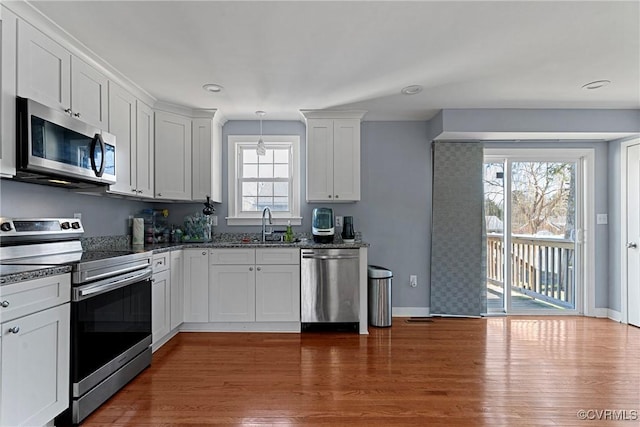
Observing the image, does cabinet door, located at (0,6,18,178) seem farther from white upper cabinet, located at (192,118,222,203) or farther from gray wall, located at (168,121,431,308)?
gray wall, located at (168,121,431,308)

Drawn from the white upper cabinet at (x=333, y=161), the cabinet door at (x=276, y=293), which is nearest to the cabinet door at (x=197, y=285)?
the cabinet door at (x=276, y=293)

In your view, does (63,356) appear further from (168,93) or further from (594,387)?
(594,387)

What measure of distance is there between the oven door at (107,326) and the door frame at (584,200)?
12.8ft

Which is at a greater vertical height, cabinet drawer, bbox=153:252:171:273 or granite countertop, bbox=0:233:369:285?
granite countertop, bbox=0:233:369:285

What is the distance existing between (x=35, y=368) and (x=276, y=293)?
204cm

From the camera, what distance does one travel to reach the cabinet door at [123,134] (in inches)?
111

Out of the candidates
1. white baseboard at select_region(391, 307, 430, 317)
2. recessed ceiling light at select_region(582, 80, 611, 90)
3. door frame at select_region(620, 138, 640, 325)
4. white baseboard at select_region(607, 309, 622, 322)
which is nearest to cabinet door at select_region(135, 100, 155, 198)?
white baseboard at select_region(391, 307, 430, 317)

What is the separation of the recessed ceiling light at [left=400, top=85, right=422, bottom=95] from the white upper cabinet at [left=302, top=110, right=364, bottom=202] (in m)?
0.73

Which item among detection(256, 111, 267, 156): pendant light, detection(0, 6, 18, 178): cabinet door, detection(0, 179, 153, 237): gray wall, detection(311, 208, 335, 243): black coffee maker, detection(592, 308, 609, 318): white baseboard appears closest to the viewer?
detection(0, 6, 18, 178): cabinet door

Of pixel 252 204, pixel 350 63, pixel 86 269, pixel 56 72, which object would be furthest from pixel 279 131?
pixel 86 269

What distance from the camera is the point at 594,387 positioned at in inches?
93.0

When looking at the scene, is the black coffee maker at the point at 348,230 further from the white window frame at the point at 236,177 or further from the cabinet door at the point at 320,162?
the white window frame at the point at 236,177

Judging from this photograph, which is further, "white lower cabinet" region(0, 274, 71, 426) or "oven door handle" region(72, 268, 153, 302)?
"oven door handle" region(72, 268, 153, 302)

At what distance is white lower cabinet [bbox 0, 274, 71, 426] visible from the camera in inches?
59.2
